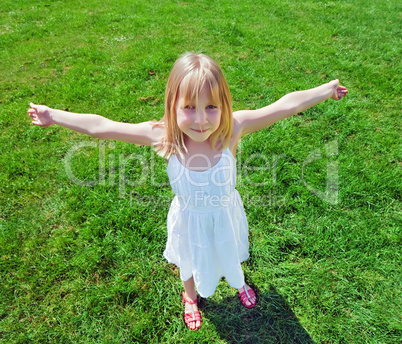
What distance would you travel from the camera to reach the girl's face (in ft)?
5.21

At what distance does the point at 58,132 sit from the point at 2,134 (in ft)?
2.68

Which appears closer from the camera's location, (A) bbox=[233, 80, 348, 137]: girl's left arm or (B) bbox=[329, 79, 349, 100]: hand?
(A) bbox=[233, 80, 348, 137]: girl's left arm

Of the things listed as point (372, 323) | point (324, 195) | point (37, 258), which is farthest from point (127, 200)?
point (372, 323)

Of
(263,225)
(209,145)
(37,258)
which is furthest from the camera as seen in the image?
(263,225)

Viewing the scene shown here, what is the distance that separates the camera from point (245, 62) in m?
5.43

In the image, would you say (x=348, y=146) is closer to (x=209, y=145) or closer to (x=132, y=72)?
(x=209, y=145)

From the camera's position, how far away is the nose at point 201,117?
1.58 m

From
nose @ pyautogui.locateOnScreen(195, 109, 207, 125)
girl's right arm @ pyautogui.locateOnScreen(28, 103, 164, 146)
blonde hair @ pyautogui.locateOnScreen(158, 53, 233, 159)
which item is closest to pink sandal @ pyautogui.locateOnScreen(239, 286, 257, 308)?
blonde hair @ pyautogui.locateOnScreen(158, 53, 233, 159)

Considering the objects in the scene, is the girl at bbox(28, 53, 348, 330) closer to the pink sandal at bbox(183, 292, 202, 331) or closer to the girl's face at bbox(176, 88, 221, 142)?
the girl's face at bbox(176, 88, 221, 142)

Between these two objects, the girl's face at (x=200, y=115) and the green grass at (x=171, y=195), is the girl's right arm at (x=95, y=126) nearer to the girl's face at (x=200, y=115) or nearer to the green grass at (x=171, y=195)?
the girl's face at (x=200, y=115)

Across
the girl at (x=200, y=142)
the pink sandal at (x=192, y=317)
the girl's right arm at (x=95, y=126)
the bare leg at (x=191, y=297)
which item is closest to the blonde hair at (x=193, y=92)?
the girl at (x=200, y=142)

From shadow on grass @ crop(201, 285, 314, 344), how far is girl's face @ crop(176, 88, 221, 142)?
66.7 inches

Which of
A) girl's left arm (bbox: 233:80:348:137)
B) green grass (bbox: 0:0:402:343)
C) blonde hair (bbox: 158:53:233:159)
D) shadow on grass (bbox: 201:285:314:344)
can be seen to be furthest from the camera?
green grass (bbox: 0:0:402:343)

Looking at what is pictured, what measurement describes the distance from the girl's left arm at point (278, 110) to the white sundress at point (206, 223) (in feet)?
0.88
